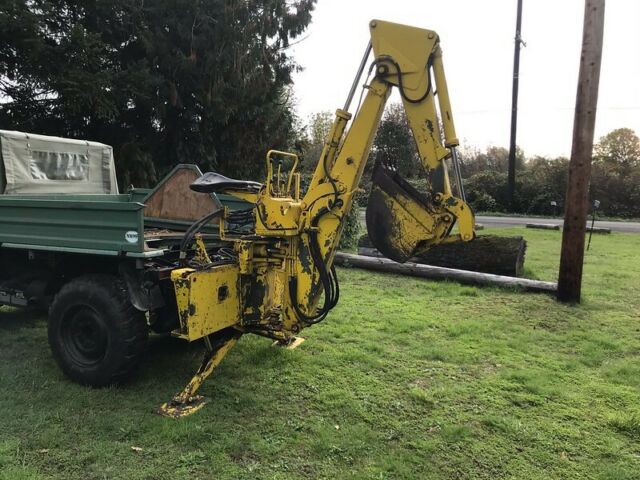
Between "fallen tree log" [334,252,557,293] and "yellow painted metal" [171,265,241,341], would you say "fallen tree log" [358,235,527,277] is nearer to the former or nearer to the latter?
"fallen tree log" [334,252,557,293]

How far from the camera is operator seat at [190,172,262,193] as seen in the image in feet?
13.0

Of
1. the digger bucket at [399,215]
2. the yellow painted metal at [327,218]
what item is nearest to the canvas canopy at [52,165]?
the yellow painted metal at [327,218]

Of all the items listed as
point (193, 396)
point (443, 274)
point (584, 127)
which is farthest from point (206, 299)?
point (584, 127)

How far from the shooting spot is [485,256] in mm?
8555

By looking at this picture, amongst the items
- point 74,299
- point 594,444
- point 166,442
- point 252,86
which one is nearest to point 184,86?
point 252,86

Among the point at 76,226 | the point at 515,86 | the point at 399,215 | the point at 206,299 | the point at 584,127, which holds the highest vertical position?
the point at 515,86

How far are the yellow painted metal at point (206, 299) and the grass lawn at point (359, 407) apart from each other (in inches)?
22.9

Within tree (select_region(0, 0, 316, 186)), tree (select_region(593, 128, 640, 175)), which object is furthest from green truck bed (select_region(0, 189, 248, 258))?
Answer: tree (select_region(593, 128, 640, 175))

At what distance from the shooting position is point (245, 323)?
418 cm

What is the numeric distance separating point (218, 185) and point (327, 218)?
35.3 inches

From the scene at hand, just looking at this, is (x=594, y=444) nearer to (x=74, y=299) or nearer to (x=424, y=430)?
(x=424, y=430)

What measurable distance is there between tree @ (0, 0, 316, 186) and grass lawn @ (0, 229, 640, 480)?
639 centimetres

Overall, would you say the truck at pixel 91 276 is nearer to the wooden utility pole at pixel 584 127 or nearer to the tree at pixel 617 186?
the wooden utility pole at pixel 584 127

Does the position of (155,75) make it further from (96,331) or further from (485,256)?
(96,331)
